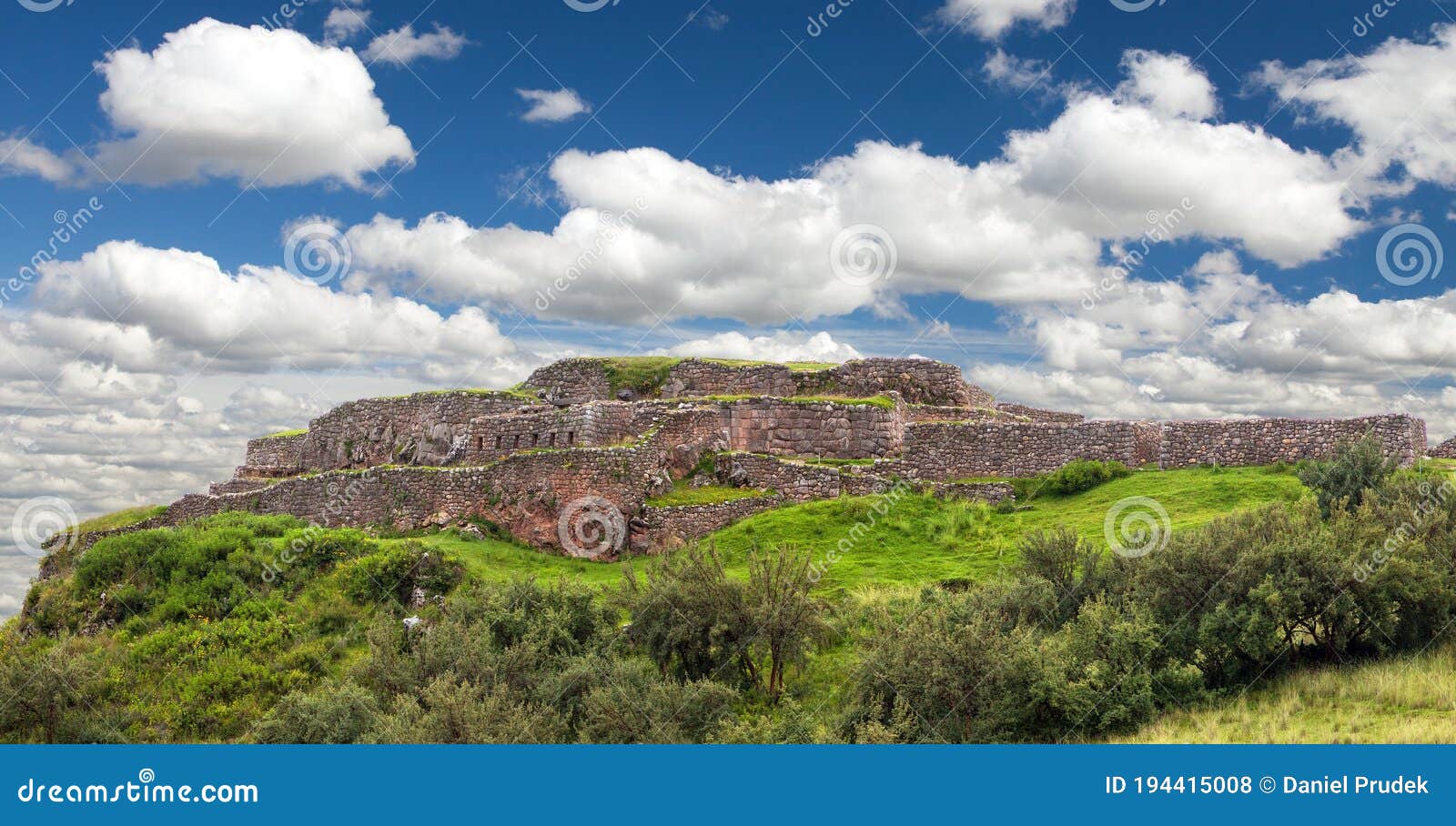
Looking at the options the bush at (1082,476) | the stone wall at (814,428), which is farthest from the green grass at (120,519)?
the bush at (1082,476)

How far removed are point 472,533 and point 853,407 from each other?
10515mm

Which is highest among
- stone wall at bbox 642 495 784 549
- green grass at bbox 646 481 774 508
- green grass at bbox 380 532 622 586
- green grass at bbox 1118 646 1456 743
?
green grass at bbox 646 481 774 508

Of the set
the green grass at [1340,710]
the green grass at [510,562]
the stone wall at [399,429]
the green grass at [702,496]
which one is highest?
the stone wall at [399,429]

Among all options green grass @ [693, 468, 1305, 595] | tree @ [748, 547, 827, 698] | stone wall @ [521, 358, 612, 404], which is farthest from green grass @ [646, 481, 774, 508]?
tree @ [748, 547, 827, 698]

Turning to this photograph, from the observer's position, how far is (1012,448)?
80.3ft

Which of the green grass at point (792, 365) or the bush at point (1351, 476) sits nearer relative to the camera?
the bush at point (1351, 476)

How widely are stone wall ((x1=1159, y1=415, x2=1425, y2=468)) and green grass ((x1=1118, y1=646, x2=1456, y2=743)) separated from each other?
32.8ft

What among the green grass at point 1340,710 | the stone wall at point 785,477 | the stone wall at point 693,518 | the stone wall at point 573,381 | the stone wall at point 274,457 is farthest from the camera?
the stone wall at point 274,457

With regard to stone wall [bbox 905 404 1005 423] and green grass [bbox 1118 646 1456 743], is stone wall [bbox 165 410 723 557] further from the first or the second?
green grass [bbox 1118 646 1456 743]

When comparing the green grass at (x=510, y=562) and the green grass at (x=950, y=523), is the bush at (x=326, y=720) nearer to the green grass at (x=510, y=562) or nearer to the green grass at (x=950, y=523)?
the green grass at (x=510, y=562)

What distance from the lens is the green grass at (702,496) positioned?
23734 millimetres

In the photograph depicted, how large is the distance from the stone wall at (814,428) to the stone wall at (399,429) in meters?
7.83

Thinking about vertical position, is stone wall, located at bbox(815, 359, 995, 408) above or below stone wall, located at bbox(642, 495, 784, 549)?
above

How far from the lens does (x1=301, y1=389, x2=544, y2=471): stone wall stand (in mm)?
30359
